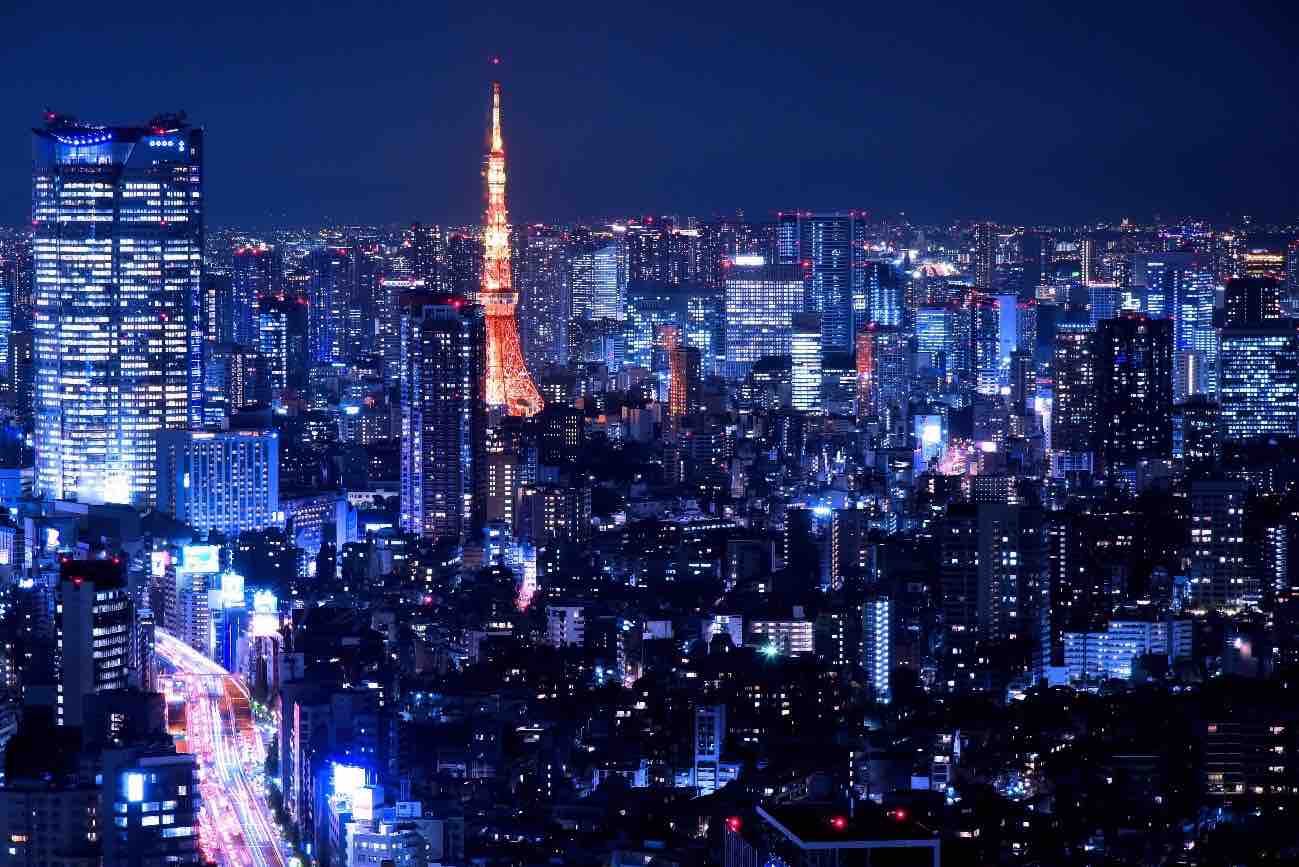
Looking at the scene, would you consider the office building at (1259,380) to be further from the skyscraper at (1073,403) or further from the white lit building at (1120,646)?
the white lit building at (1120,646)

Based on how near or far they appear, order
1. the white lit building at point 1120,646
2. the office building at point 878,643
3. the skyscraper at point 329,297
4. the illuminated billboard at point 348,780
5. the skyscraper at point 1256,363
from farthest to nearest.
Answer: the skyscraper at point 329,297, the skyscraper at point 1256,363, the white lit building at point 1120,646, the office building at point 878,643, the illuminated billboard at point 348,780

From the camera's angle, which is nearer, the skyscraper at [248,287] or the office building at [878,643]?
the office building at [878,643]

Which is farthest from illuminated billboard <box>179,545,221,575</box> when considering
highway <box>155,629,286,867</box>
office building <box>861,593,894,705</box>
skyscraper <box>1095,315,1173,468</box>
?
skyscraper <box>1095,315,1173,468</box>

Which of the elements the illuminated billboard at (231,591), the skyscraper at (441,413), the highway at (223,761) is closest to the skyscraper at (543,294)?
the skyscraper at (441,413)

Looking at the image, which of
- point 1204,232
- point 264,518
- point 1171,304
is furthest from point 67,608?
point 1171,304

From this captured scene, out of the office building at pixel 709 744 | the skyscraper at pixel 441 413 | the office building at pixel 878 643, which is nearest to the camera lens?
the office building at pixel 709 744

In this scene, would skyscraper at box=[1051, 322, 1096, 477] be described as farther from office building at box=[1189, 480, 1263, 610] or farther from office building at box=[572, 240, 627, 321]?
office building at box=[572, 240, 627, 321]
